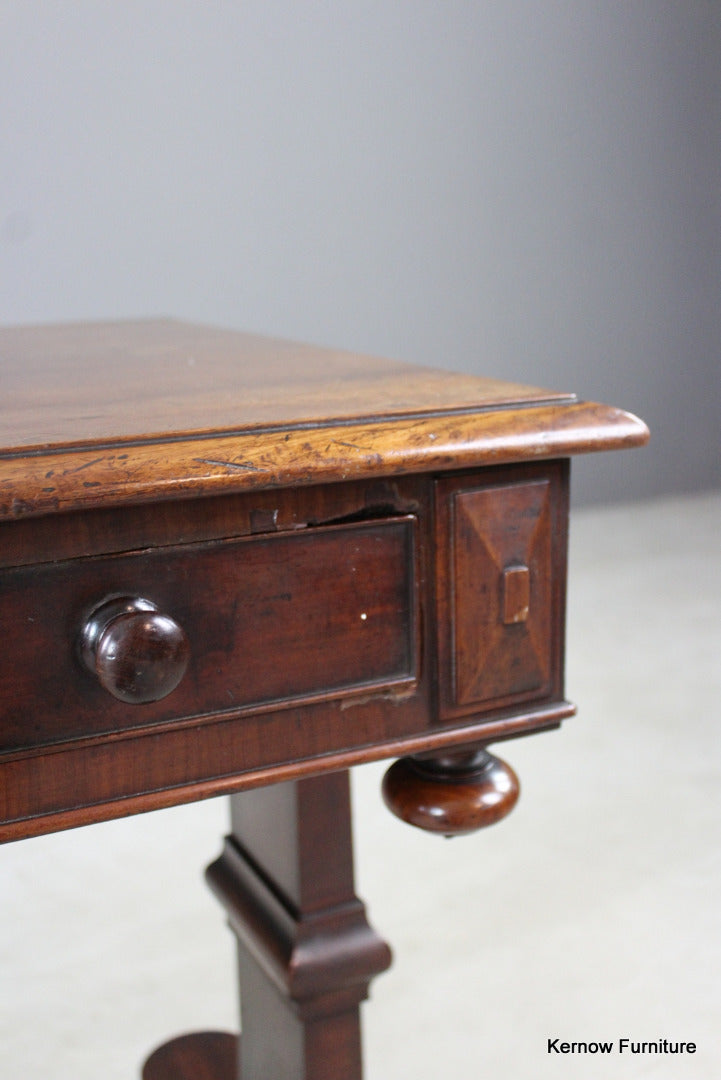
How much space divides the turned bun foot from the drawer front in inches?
4.2

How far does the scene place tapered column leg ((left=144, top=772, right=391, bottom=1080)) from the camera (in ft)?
2.77

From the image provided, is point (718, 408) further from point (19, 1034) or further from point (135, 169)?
point (19, 1034)

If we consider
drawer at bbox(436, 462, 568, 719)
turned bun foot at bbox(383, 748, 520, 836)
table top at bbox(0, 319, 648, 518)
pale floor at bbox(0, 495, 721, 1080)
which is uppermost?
table top at bbox(0, 319, 648, 518)

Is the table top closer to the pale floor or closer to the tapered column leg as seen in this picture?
the tapered column leg

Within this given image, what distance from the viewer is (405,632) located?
0.62 metres

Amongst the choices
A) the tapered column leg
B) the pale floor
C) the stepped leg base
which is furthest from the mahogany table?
the pale floor

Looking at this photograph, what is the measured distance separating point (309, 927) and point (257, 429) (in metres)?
0.43

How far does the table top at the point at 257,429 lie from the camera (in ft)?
1.72

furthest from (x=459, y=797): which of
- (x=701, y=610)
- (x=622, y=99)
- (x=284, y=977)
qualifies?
(x=622, y=99)

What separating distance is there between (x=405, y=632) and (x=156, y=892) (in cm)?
117

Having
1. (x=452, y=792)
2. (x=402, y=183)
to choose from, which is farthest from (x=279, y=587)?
(x=402, y=183)

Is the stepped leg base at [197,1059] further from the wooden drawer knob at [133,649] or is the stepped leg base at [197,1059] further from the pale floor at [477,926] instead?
the wooden drawer knob at [133,649]

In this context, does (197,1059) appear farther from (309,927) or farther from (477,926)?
(477,926)

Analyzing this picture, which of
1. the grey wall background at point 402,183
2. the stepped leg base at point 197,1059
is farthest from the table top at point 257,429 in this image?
the grey wall background at point 402,183
